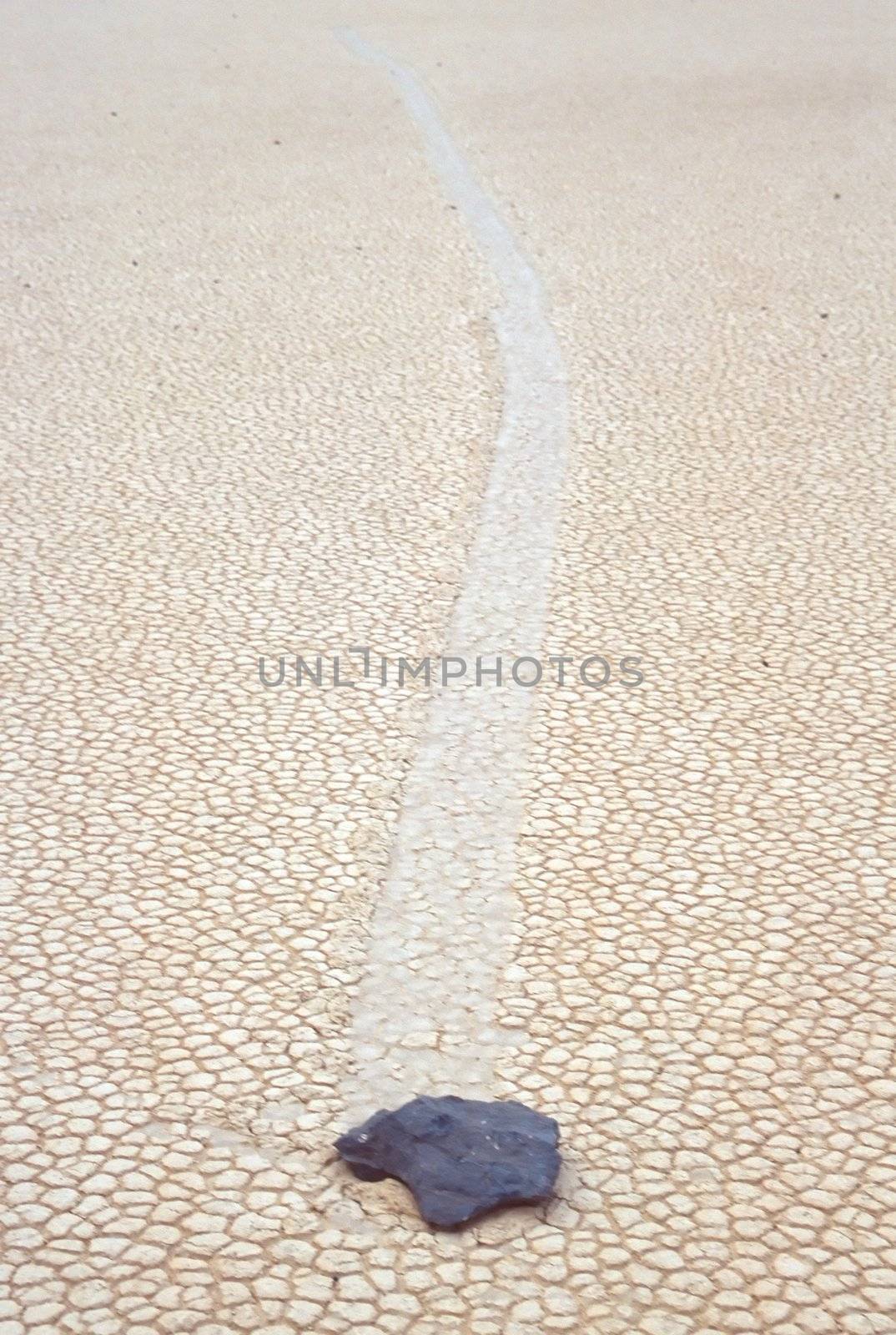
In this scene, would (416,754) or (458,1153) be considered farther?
(416,754)

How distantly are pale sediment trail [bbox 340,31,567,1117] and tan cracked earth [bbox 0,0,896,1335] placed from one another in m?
0.03

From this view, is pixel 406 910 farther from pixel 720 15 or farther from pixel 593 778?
pixel 720 15

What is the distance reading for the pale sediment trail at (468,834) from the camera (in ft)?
6.21

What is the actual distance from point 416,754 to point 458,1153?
3.16ft

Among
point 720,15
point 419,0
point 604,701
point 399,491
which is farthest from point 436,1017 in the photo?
point 419,0

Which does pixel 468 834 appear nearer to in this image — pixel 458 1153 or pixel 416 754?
pixel 416 754

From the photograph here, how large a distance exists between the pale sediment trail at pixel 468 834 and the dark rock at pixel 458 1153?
0.20ft

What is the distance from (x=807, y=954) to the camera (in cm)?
205

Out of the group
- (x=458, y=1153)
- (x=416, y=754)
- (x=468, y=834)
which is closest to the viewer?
(x=458, y=1153)

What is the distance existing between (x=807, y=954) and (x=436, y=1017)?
494 mm

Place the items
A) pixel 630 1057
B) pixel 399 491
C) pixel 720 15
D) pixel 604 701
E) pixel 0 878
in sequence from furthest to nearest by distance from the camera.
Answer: pixel 720 15 < pixel 399 491 < pixel 604 701 < pixel 0 878 < pixel 630 1057

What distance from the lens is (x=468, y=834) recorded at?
92.4 inches

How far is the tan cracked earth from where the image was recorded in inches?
63.3

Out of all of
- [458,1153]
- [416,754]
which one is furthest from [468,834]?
[458,1153]
